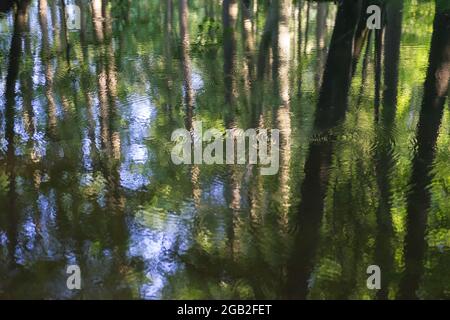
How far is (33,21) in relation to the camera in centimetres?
1948

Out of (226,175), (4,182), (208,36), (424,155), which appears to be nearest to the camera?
(4,182)

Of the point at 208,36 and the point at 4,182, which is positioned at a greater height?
the point at 208,36

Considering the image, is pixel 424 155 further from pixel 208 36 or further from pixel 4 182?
pixel 208 36

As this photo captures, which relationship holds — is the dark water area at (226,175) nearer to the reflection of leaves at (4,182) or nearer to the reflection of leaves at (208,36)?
the reflection of leaves at (4,182)

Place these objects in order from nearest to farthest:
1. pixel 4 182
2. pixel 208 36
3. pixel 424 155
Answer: pixel 4 182
pixel 424 155
pixel 208 36

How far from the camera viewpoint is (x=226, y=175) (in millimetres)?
7453

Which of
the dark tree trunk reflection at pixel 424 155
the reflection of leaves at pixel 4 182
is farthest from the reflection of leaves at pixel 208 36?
the reflection of leaves at pixel 4 182

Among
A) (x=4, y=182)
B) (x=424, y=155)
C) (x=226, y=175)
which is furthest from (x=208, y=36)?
(x=4, y=182)

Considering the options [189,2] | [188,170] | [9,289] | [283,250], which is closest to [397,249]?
[283,250]

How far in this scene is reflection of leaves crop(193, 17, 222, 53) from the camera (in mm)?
15639

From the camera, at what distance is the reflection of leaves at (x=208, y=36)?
15639 millimetres

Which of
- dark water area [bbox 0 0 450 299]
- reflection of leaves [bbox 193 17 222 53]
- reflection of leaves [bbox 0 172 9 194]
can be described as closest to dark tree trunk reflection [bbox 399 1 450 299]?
dark water area [bbox 0 0 450 299]

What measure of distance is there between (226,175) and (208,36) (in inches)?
428
